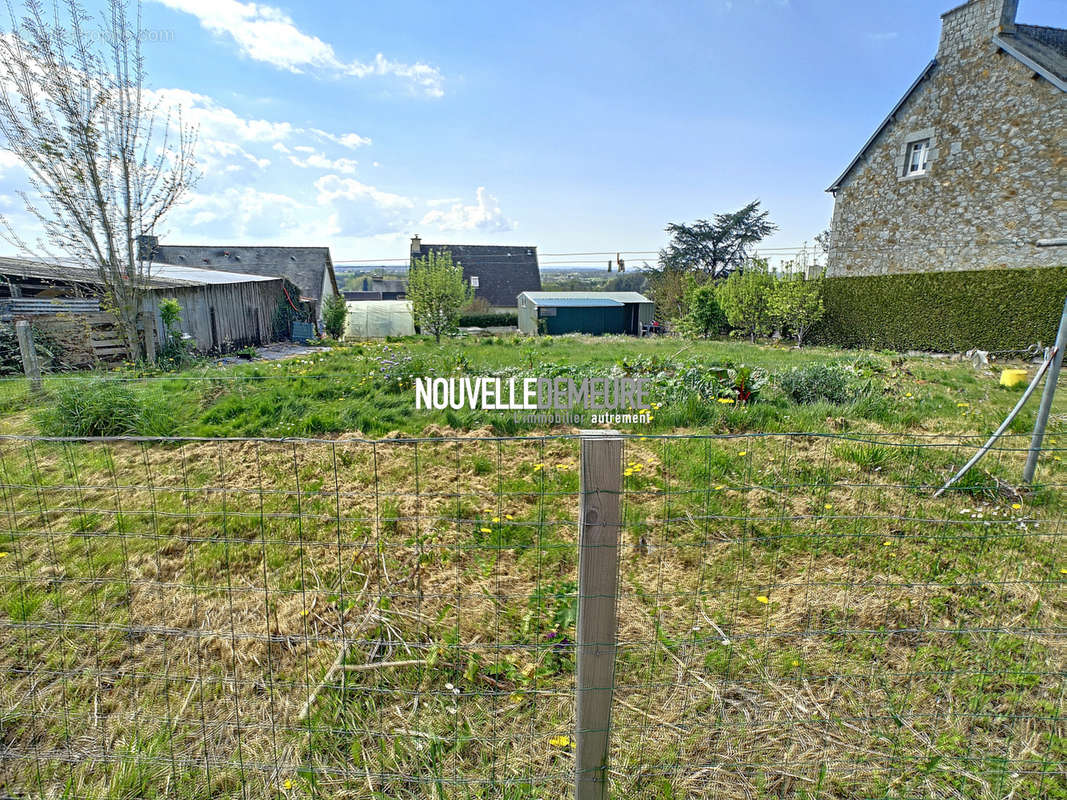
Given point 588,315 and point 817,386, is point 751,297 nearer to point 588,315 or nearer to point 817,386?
point 588,315

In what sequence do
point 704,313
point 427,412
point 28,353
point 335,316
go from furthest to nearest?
point 704,313 < point 335,316 < point 28,353 < point 427,412

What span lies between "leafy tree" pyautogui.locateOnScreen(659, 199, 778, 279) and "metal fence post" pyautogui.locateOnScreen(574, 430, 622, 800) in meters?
34.4

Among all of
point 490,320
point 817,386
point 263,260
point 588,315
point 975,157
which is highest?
point 975,157

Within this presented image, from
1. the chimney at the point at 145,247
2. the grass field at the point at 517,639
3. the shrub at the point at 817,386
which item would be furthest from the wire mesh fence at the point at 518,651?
the chimney at the point at 145,247

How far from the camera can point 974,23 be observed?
1362cm

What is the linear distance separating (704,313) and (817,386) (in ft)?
51.6

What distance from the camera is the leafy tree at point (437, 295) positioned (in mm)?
17062

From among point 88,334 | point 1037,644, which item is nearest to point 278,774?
point 1037,644

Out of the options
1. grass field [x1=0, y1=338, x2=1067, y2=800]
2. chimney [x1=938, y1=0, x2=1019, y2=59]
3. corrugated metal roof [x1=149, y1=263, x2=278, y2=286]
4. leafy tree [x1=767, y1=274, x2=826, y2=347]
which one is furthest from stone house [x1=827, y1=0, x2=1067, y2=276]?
corrugated metal roof [x1=149, y1=263, x2=278, y2=286]

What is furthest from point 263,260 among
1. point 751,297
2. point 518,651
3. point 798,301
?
point 518,651

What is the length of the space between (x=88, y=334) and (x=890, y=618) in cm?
1279

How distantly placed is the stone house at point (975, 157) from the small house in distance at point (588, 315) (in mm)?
11670

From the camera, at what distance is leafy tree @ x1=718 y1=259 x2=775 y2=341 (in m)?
18.0

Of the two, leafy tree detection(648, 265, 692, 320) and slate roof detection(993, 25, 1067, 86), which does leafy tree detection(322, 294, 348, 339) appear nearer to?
leafy tree detection(648, 265, 692, 320)
